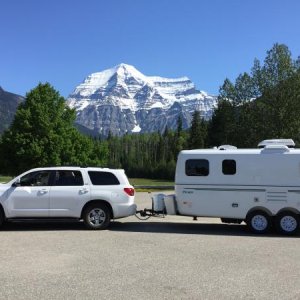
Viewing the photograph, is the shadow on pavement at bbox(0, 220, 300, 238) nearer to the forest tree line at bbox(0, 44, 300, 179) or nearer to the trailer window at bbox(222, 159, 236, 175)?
the trailer window at bbox(222, 159, 236, 175)

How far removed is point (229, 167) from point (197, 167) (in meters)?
0.96

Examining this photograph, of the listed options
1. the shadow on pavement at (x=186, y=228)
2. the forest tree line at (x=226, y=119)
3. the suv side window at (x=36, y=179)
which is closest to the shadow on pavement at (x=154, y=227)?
the shadow on pavement at (x=186, y=228)

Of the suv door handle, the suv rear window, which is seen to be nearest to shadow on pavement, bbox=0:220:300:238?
the suv door handle

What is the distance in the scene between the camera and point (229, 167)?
567 inches

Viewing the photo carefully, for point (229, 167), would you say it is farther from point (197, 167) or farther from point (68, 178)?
point (68, 178)

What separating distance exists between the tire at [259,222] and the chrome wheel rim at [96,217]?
4.32 metres

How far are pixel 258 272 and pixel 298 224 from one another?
5759mm

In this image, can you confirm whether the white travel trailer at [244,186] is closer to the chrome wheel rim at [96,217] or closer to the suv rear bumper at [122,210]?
the suv rear bumper at [122,210]

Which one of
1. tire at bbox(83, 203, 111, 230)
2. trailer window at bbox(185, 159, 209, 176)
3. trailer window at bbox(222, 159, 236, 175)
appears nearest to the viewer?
tire at bbox(83, 203, 111, 230)

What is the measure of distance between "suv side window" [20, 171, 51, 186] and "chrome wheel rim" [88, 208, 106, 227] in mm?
1561

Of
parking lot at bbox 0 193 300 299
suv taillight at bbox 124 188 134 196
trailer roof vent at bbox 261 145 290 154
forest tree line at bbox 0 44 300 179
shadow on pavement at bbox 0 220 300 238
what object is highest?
forest tree line at bbox 0 44 300 179

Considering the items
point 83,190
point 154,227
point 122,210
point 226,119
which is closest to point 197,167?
point 154,227

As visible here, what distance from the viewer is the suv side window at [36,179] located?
46.0 ft

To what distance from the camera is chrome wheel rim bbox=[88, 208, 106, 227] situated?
14.1 m
